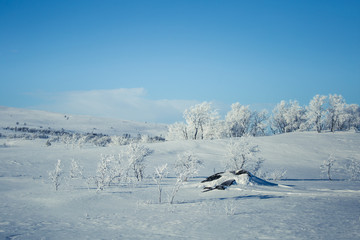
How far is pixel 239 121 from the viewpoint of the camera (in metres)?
66.9

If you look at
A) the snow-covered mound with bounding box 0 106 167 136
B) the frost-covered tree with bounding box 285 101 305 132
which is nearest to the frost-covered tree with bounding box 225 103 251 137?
the frost-covered tree with bounding box 285 101 305 132

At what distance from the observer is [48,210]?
12336 mm

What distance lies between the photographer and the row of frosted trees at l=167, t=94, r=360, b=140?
62.7 meters

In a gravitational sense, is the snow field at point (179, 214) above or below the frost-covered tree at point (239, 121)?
below

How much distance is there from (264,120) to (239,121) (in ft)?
29.8

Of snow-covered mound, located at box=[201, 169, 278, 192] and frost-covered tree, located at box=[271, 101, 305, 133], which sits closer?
snow-covered mound, located at box=[201, 169, 278, 192]

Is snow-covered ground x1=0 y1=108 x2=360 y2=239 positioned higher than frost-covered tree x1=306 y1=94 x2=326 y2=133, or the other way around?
frost-covered tree x1=306 y1=94 x2=326 y2=133

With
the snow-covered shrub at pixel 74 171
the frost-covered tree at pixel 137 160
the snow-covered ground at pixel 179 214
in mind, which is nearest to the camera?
the snow-covered ground at pixel 179 214

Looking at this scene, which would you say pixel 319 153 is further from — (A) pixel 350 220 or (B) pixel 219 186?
(A) pixel 350 220

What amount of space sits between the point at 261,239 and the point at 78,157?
105 feet

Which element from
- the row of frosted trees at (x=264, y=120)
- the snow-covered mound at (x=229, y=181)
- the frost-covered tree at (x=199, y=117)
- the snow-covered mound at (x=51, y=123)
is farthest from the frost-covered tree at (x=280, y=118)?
the snow-covered mound at (x=51, y=123)

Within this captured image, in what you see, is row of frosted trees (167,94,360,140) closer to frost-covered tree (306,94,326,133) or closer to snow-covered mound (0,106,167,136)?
frost-covered tree (306,94,326,133)

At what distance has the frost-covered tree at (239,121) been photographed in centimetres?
6662

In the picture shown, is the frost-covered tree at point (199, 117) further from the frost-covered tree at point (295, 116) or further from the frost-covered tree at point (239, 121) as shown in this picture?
the frost-covered tree at point (295, 116)
